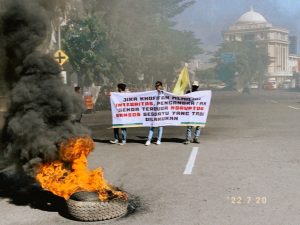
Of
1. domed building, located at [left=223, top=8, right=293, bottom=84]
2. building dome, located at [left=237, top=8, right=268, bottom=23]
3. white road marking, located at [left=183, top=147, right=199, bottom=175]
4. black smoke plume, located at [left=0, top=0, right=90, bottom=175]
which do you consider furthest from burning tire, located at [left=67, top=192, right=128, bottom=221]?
building dome, located at [left=237, top=8, right=268, bottom=23]

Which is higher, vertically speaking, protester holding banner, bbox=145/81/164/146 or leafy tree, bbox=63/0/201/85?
leafy tree, bbox=63/0/201/85

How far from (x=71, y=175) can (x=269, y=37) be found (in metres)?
156

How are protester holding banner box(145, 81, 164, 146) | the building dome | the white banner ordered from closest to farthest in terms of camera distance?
protester holding banner box(145, 81, 164, 146) → the white banner → the building dome

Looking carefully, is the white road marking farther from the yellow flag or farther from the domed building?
the domed building

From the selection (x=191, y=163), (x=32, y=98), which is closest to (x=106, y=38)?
(x=191, y=163)

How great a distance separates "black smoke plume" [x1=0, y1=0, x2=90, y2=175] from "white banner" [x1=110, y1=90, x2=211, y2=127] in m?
6.38

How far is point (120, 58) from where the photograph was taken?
28.5 metres

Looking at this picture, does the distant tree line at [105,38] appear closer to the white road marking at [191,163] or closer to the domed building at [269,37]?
the white road marking at [191,163]

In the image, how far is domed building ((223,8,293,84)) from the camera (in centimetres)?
15325

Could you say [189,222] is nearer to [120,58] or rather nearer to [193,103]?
[193,103]

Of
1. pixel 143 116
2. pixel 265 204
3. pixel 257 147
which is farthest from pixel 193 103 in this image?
pixel 265 204

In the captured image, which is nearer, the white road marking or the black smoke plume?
the black smoke plume

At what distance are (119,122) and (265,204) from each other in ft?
22.3
